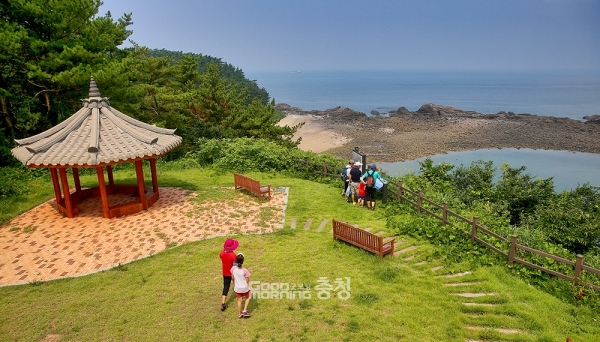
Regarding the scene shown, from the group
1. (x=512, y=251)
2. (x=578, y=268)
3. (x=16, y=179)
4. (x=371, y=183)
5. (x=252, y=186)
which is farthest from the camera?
(x=16, y=179)

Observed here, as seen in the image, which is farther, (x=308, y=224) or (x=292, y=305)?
(x=308, y=224)

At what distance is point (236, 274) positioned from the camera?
6883mm

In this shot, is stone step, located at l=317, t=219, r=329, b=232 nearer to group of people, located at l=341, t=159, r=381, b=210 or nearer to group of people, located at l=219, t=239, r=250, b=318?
group of people, located at l=341, t=159, r=381, b=210

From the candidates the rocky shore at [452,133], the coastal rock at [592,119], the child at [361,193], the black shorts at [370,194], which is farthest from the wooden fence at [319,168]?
the coastal rock at [592,119]

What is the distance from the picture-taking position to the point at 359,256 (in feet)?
31.2

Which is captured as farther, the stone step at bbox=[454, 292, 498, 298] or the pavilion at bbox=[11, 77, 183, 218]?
the pavilion at bbox=[11, 77, 183, 218]

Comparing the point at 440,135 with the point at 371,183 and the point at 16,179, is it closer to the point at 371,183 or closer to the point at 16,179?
the point at 371,183

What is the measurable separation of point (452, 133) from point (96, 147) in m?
54.0

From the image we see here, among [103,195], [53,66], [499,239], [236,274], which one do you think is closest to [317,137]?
[53,66]

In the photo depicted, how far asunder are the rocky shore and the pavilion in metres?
34.0

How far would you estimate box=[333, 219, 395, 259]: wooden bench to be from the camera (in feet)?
30.7

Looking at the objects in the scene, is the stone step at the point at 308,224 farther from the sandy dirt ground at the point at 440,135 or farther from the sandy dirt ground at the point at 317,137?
the sandy dirt ground at the point at 317,137

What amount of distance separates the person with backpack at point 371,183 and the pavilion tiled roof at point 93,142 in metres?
7.02

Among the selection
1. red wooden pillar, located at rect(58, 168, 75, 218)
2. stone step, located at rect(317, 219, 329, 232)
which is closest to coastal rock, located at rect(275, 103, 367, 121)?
stone step, located at rect(317, 219, 329, 232)
